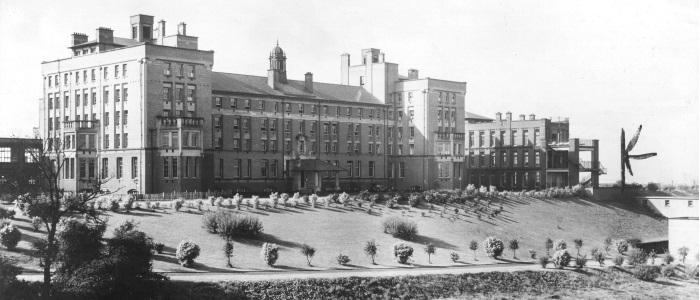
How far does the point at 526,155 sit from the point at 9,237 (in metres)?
74.1

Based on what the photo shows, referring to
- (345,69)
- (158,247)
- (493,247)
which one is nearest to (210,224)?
(158,247)

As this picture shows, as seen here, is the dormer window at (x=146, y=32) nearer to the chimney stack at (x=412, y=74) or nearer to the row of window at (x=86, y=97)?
the row of window at (x=86, y=97)

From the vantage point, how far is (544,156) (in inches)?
3981

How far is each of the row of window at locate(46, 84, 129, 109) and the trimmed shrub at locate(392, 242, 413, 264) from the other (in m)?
34.4

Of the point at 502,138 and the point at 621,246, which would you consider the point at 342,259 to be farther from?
the point at 502,138

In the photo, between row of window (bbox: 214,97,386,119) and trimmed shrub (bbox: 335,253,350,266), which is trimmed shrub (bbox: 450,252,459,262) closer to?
trimmed shrub (bbox: 335,253,350,266)

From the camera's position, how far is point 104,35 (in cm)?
7581

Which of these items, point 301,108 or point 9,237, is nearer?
point 9,237

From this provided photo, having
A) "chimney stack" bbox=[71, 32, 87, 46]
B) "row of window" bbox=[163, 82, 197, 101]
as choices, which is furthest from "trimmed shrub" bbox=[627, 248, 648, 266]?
"chimney stack" bbox=[71, 32, 87, 46]

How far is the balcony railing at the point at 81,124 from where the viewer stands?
73.8 metres

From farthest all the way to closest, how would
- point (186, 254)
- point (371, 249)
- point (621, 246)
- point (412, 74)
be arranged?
point (412, 74) < point (621, 246) < point (371, 249) < point (186, 254)

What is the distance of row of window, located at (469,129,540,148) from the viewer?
103069 millimetres

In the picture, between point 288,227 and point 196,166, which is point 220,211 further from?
point 196,166

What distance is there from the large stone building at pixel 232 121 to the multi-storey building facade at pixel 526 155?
7009 mm
